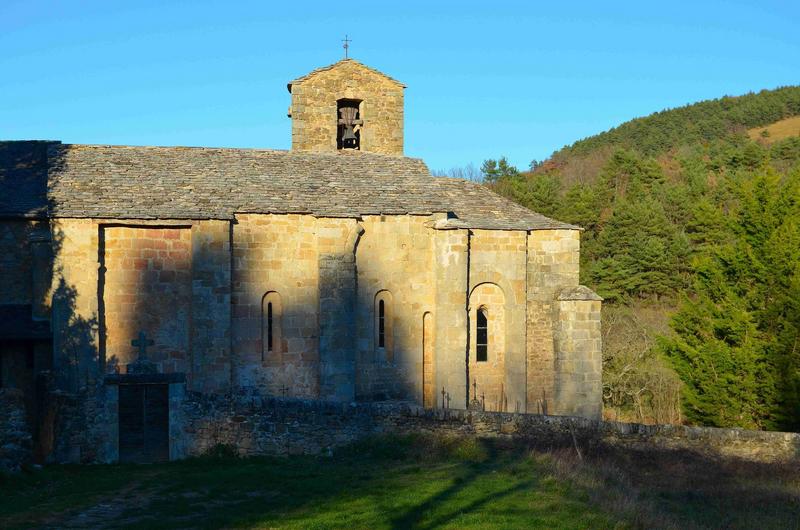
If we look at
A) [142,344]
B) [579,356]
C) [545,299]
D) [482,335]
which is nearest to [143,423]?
[142,344]

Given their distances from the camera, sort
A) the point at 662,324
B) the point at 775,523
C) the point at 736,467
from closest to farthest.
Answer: the point at 775,523 → the point at 736,467 → the point at 662,324

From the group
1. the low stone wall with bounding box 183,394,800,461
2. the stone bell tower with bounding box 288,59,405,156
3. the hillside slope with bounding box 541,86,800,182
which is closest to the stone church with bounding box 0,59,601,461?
the stone bell tower with bounding box 288,59,405,156

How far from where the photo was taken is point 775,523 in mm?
12023

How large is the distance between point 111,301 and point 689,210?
1414 inches

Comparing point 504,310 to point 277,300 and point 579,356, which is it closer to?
point 579,356

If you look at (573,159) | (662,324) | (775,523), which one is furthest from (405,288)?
(573,159)

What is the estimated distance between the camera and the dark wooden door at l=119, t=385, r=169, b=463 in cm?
1934

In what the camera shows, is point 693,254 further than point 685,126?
No

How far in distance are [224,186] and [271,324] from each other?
3839 mm

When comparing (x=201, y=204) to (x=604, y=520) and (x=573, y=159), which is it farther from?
(x=573, y=159)

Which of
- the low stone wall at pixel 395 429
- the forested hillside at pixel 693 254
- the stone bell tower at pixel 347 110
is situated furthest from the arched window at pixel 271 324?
the forested hillside at pixel 693 254

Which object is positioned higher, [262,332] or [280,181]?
[280,181]

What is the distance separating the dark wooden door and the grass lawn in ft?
6.30

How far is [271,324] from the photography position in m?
22.5
